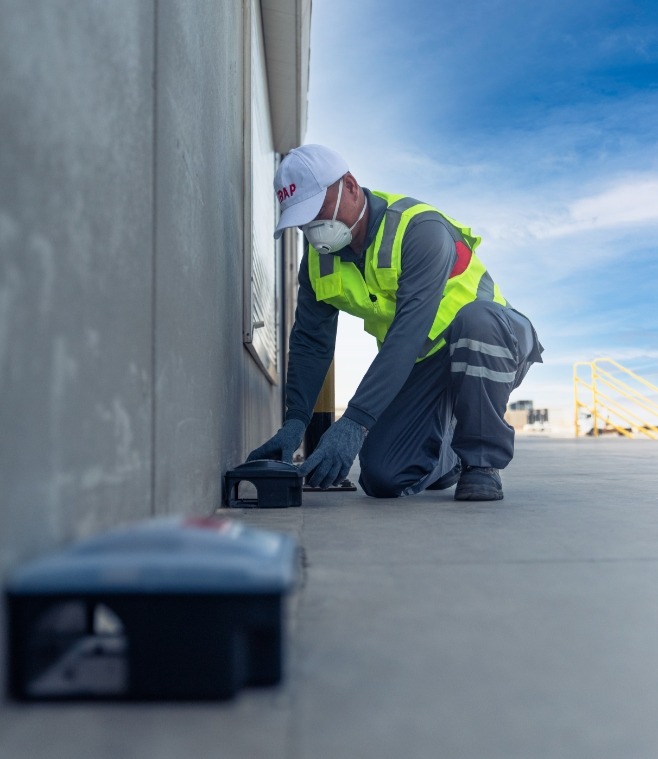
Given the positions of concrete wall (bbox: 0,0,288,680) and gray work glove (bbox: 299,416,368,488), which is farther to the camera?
gray work glove (bbox: 299,416,368,488)

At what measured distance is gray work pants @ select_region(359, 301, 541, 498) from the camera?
2.48 meters

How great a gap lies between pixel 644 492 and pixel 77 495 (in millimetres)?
2225

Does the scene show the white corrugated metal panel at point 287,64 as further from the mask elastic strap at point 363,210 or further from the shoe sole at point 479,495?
the shoe sole at point 479,495

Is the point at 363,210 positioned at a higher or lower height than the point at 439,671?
higher

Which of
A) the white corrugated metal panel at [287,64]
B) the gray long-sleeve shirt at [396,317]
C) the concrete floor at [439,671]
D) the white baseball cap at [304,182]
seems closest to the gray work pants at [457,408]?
the gray long-sleeve shirt at [396,317]

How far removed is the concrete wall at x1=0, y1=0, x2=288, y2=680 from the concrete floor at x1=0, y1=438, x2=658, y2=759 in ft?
0.78

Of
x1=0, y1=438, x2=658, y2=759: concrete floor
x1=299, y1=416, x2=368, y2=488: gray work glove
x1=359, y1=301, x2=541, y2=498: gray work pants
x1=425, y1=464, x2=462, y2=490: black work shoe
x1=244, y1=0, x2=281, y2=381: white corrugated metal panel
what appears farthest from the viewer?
x1=244, y1=0, x2=281, y2=381: white corrugated metal panel

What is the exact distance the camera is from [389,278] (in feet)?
8.09

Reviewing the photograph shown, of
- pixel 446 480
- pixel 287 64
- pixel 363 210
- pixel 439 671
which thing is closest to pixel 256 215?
pixel 363 210

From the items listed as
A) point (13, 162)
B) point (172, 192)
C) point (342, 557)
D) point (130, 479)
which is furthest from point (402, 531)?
point (13, 162)

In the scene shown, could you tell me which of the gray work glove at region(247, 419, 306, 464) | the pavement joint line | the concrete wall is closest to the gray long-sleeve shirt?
the gray work glove at region(247, 419, 306, 464)

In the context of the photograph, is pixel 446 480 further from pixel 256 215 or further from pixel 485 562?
pixel 256 215

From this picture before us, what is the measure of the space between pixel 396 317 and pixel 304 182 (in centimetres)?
53

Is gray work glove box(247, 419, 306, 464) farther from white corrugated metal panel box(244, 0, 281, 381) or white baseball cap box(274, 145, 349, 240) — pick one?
white baseball cap box(274, 145, 349, 240)
